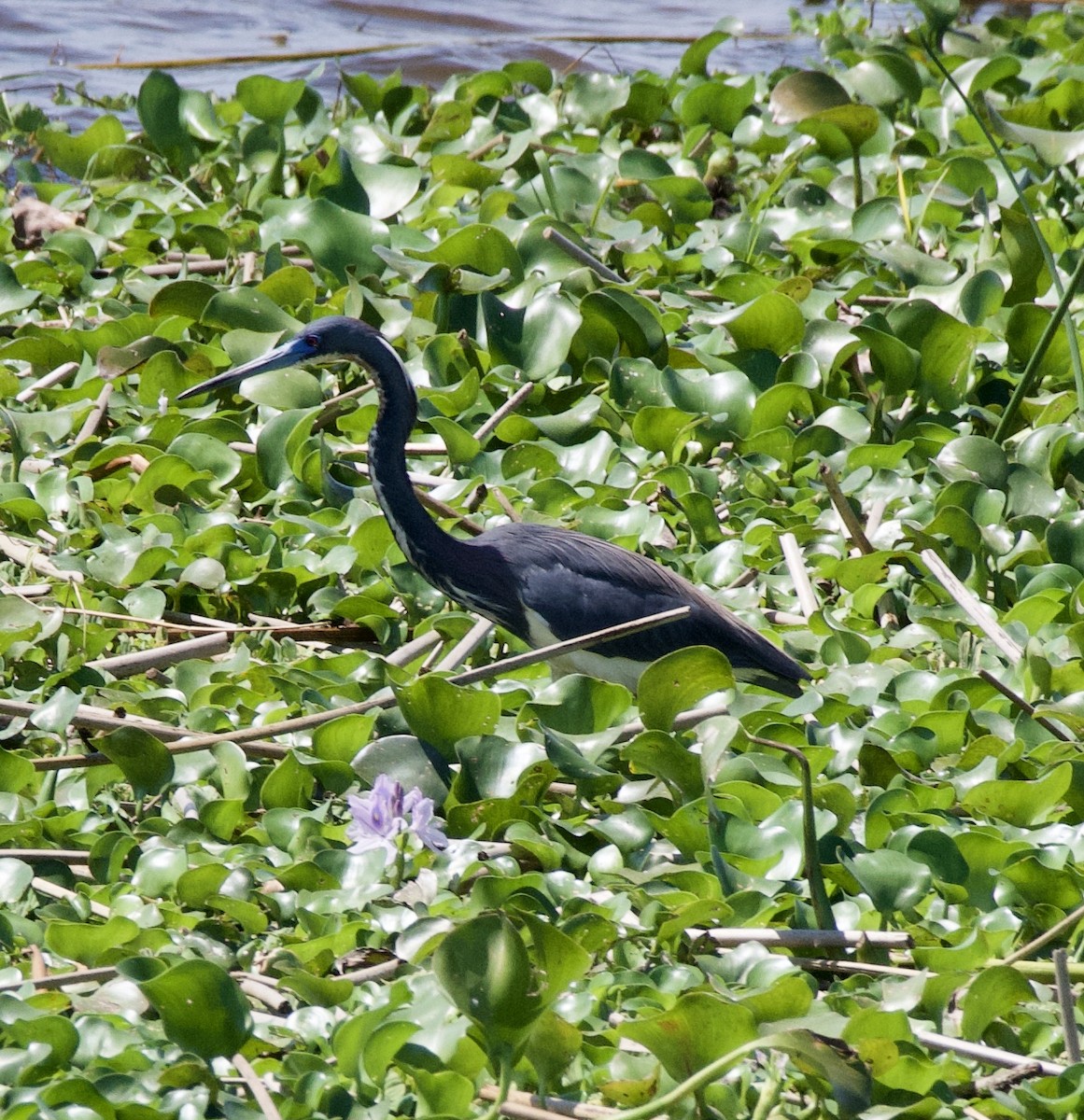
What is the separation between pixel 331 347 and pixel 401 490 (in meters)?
0.38

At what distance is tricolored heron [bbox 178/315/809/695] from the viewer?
3.67m

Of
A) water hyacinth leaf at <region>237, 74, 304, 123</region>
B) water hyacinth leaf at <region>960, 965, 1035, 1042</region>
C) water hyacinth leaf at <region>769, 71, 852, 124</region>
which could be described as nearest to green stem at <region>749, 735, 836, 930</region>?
water hyacinth leaf at <region>960, 965, 1035, 1042</region>

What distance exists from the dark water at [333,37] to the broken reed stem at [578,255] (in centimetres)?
399

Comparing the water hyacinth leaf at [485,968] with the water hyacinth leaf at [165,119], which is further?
the water hyacinth leaf at [165,119]

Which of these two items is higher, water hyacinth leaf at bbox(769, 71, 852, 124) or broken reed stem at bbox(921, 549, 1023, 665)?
water hyacinth leaf at bbox(769, 71, 852, 124)

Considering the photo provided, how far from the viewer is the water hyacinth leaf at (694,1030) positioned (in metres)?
2.15

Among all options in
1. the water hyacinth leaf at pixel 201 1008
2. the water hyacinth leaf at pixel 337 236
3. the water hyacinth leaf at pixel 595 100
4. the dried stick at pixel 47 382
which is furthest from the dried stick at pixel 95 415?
the water hyacinth leaf at pixel 595 100

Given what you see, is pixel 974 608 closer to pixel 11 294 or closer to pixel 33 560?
pixel 33 560

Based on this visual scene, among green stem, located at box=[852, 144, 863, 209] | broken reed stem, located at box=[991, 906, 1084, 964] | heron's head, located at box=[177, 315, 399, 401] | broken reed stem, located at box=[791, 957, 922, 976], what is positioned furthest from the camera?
green stem, located at box=[852, 144, 863, 209]

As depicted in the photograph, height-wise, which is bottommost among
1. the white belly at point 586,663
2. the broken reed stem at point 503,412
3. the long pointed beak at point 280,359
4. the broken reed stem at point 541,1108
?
the white belly at point 586,663

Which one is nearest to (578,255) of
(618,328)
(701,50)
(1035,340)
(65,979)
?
(618,328)

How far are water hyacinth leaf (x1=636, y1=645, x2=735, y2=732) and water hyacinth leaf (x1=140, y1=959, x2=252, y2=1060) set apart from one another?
1105 millimetres

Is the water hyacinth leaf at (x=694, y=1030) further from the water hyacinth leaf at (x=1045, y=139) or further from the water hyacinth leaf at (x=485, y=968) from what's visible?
the water hyacinth leaf at (x=1045, y=139)

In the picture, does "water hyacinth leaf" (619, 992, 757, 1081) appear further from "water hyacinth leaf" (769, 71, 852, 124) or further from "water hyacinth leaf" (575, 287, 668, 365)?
"water hyacinth leaf" (769, 71, 852, 124)
